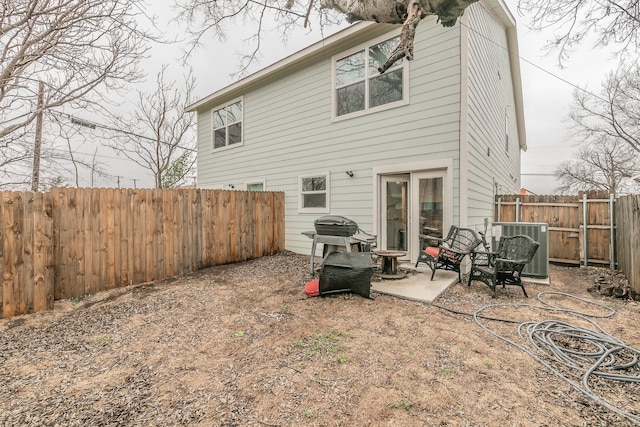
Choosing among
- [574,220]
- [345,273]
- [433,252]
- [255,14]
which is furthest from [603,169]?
[255,14]

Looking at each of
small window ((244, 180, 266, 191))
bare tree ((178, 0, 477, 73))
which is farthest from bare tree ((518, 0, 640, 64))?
small window ((244, 180, 266, 191))

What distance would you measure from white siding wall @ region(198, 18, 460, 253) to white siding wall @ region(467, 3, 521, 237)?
53 cm

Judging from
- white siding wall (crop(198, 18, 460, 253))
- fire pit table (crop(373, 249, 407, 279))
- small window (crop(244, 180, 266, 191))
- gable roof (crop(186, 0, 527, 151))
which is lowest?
fire pit table (crop(373, 249, 407, 279))

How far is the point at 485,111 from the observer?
6.57 meters

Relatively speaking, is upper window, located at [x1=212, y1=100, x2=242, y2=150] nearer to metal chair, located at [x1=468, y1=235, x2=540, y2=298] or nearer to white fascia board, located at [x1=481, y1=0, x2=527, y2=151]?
Result: white fascia board, located at [x1=481, y1=0, x2=527, y2=151]

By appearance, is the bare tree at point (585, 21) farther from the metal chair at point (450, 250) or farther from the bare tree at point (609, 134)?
the bare tree at point (609, 134)

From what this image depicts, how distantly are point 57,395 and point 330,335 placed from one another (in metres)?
2.21

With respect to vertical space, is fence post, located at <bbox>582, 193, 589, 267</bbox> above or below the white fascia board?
below

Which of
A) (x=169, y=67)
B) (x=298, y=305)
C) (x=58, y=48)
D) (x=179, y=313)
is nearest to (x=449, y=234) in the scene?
(x=298, y=305)

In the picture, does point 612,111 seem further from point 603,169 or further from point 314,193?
point 314,193

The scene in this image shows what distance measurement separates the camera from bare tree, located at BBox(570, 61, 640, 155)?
12.7m

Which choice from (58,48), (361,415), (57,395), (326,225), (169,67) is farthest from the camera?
(169,67)

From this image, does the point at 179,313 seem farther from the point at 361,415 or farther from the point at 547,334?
the point at 547,334

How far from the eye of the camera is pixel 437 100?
17.6 feet
